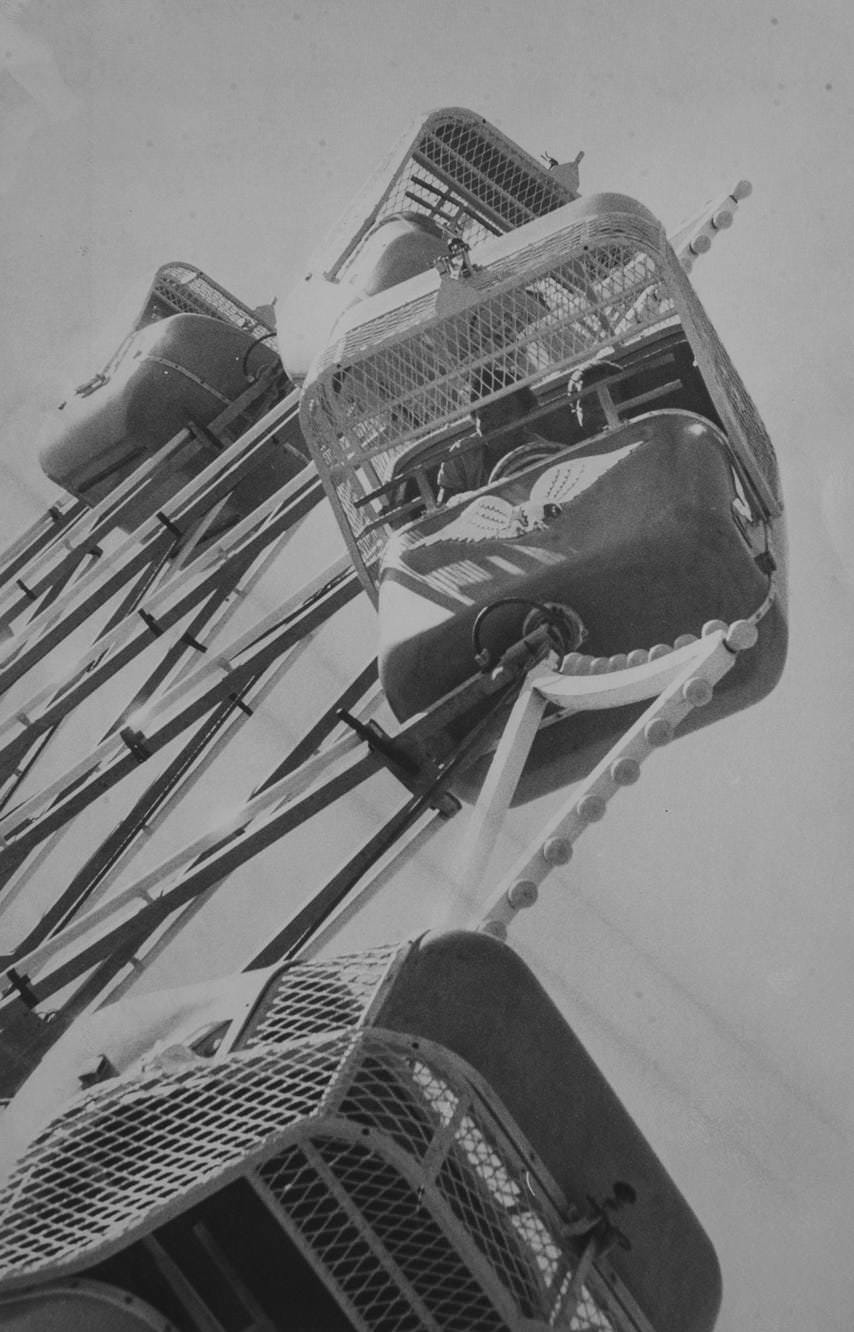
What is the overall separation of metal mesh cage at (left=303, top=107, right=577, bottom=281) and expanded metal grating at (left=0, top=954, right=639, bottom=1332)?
1068cm

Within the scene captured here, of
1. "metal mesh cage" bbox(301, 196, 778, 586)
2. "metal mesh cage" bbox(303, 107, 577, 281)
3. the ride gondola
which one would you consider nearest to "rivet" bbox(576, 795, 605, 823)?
the ride gondola

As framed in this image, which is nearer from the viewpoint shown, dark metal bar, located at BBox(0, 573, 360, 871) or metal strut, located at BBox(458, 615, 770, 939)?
metal strut, located at BBox(458, 615, 770, 939)

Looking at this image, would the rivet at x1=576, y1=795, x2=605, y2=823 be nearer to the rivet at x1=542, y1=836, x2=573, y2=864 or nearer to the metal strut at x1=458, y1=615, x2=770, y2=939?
the metal strut at x1=458, y1=615, x2=770, y2=939

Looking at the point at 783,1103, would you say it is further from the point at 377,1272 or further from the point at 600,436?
the point at 377,1272

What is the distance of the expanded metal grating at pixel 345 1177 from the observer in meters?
5.73

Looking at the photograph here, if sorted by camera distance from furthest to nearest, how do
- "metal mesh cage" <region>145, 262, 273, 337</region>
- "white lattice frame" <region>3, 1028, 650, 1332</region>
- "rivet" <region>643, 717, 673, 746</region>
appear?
"metal mesh cage" <region>145, 262, 273, 337</region> < "rivet" <region>643, 717, 673, 746</region> < "white lattice frame" <region>3, 1028, 650, 1332</region>

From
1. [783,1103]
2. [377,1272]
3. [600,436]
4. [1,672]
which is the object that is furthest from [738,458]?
[783,1103]

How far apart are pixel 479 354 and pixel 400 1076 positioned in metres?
6.18

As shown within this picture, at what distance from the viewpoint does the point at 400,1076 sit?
20.2ft

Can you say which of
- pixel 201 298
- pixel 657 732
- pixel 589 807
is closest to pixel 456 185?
pixel 201 298

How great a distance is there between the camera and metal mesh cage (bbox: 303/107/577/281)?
52.9 feet

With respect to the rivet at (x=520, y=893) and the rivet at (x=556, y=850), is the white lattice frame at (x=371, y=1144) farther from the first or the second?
the rivet at (x=556, y=850)

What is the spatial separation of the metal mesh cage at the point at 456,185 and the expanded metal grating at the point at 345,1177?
10.7 m

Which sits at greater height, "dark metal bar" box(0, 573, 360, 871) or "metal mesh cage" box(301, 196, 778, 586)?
"metal mesh cage" box(301, 196, 778, 586)
